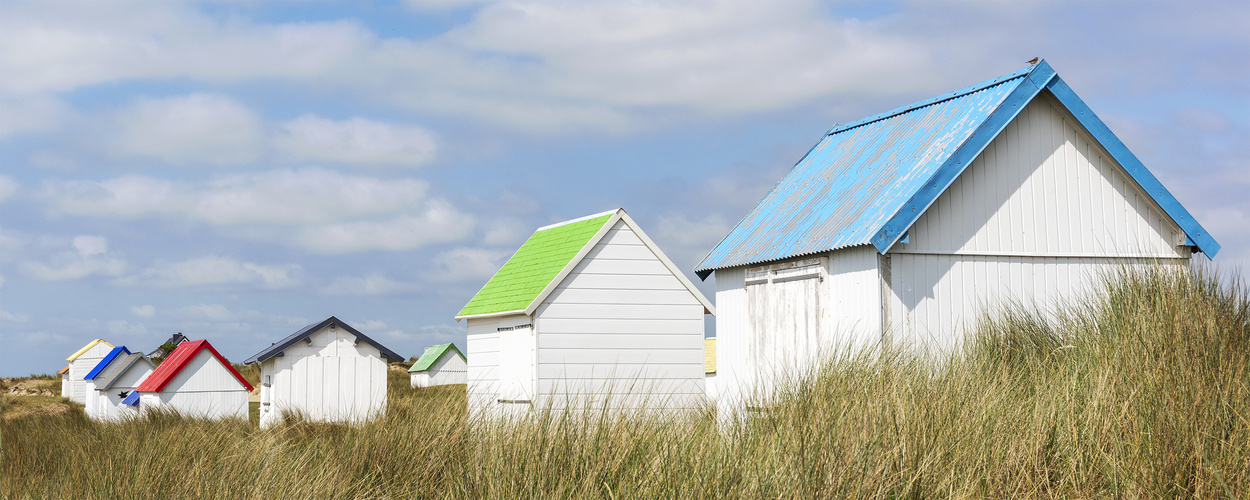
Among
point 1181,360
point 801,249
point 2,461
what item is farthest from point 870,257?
point 2,461

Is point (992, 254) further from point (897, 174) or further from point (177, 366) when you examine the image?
point (177, 366)

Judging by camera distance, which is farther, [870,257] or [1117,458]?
[870,257]

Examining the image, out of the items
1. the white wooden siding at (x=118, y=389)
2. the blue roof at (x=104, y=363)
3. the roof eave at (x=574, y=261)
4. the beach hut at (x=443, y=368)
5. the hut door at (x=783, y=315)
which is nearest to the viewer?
the hut door at (x=783, y=315)

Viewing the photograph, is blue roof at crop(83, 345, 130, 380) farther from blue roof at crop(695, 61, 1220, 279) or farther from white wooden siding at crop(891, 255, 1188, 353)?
white wooden siding at crop(891, 255, 1188, 353)

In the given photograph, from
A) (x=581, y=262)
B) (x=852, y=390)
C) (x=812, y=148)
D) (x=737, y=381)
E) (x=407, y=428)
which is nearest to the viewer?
(x=852, y=390)

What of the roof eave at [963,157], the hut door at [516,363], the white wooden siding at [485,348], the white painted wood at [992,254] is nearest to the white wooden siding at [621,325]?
the hut door at [516,363]

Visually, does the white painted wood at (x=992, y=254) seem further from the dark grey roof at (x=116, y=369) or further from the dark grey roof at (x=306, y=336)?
the dark grey roof at (x=116, y=369)

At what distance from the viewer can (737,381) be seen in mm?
14289

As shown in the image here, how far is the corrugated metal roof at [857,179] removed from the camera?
1170cm

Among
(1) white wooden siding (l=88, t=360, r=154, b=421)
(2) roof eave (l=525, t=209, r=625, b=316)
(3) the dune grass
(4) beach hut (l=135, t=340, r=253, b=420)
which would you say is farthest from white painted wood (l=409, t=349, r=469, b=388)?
(3) the dune grass

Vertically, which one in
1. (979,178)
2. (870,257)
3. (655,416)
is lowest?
(655,416)

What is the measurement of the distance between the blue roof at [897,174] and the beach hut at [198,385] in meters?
11.3

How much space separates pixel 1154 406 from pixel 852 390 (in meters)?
2.12

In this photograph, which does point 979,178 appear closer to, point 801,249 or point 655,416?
point 801,249
